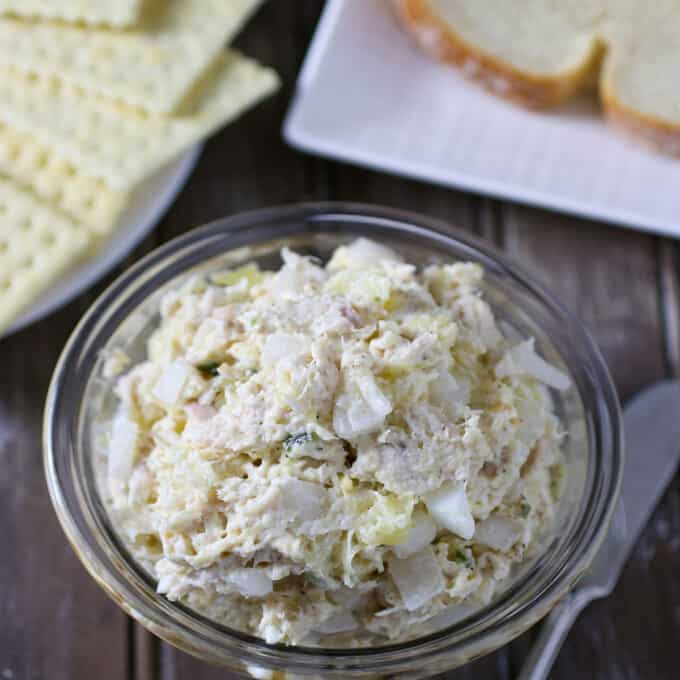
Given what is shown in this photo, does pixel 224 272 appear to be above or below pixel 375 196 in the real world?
above

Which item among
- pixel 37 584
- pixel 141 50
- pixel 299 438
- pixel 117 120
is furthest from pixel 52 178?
pixel 299 438

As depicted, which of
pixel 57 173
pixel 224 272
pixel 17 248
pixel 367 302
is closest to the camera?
pixel 367 302

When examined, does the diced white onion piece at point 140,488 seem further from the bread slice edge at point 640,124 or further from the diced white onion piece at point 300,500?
the bread slice edge at point 640,124

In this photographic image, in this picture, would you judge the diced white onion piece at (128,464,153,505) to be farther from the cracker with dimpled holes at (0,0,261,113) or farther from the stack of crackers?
the cracker with dimpled holes at (0,0,261,113)

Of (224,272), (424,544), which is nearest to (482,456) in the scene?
(424,544)

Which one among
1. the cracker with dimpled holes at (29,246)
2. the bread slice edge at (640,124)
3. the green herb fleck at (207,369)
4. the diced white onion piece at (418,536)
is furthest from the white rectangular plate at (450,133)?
the diced white onion piece at (418,536)

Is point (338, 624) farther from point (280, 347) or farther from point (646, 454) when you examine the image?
point (646, 454)

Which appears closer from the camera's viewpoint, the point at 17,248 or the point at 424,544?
the point at 424,544

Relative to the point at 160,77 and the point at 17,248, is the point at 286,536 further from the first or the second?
the point at 160,77
